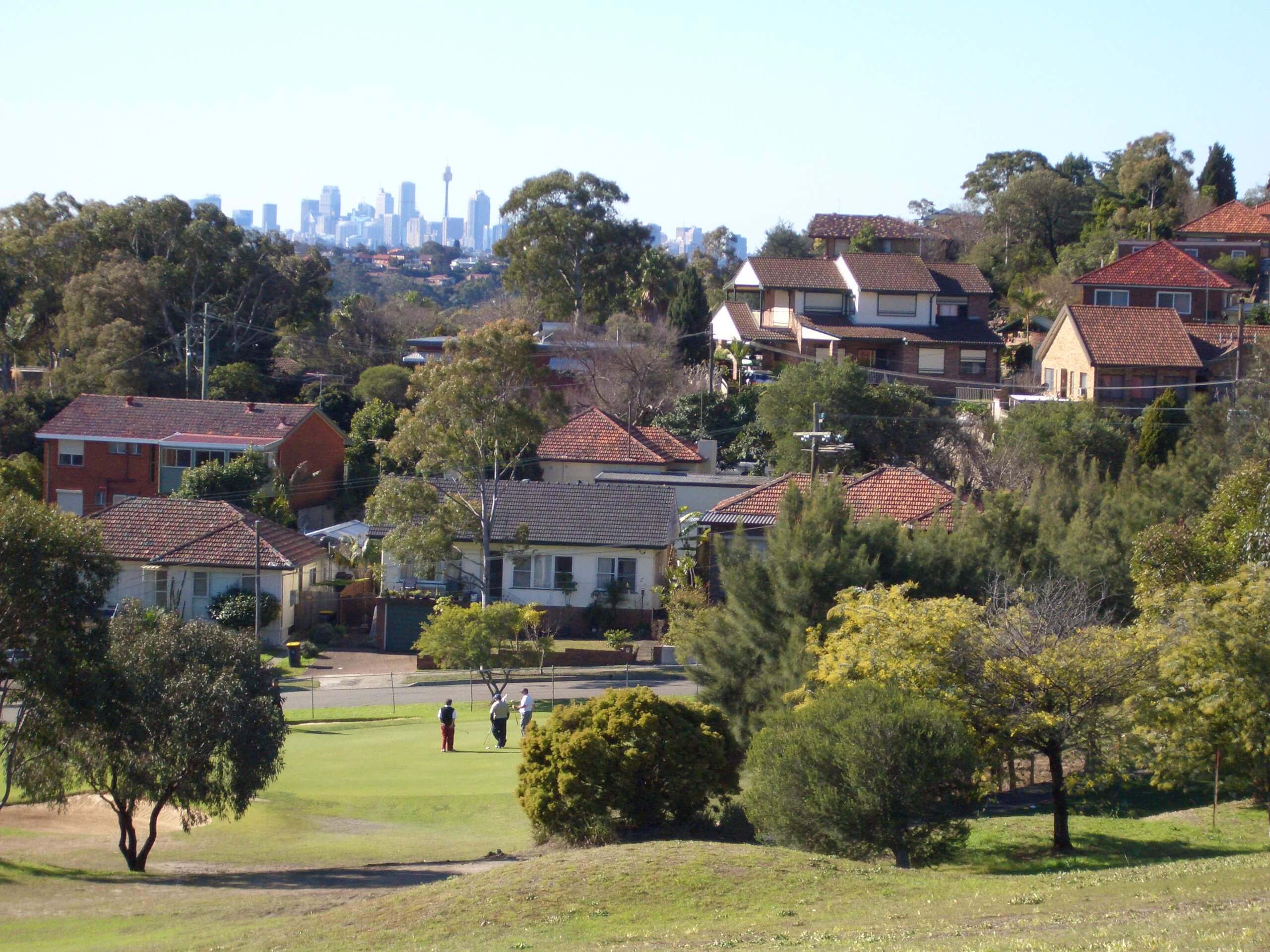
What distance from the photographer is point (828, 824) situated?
18.0 m

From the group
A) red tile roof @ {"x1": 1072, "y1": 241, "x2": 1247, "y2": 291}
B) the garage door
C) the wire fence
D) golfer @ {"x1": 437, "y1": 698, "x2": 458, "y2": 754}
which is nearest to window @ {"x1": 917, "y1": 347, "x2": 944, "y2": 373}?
red tile roof @ {"x1": 1072, "y1": 241, "x2": 1247, "y2": 291}

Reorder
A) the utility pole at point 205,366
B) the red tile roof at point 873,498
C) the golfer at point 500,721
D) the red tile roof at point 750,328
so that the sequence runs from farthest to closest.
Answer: the red tile roof at point 750,328 → the utility pole at point 205,366 → the red tile roof at point 873,498 → the golfer at point 500,721

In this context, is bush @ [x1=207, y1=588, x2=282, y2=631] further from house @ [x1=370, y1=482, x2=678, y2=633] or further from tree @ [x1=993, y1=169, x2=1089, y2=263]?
tree @ [x1=993, y1=169, x2=1089, y2=263]

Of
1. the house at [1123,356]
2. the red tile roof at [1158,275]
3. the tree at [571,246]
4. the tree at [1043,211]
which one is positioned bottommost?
the house at [1123,356]

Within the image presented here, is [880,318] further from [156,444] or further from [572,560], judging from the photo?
[156,444]

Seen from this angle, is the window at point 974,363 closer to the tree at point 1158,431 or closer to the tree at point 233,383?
the tree at point 1158,431

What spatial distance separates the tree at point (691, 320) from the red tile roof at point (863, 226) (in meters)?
17.3

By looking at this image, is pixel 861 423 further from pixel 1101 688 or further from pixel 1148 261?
pixel 1101 688

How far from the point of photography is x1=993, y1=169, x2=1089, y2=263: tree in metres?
87.6

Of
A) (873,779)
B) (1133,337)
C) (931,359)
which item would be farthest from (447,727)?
(931,359)

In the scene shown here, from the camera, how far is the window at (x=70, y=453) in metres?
55.7

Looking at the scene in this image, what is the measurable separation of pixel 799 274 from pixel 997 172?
4367 centimetres

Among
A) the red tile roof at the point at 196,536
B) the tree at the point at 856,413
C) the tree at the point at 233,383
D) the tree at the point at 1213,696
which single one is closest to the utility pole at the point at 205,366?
the tree at the point at 233,383

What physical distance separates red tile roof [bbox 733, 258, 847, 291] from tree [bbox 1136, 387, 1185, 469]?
1964 centimetres
